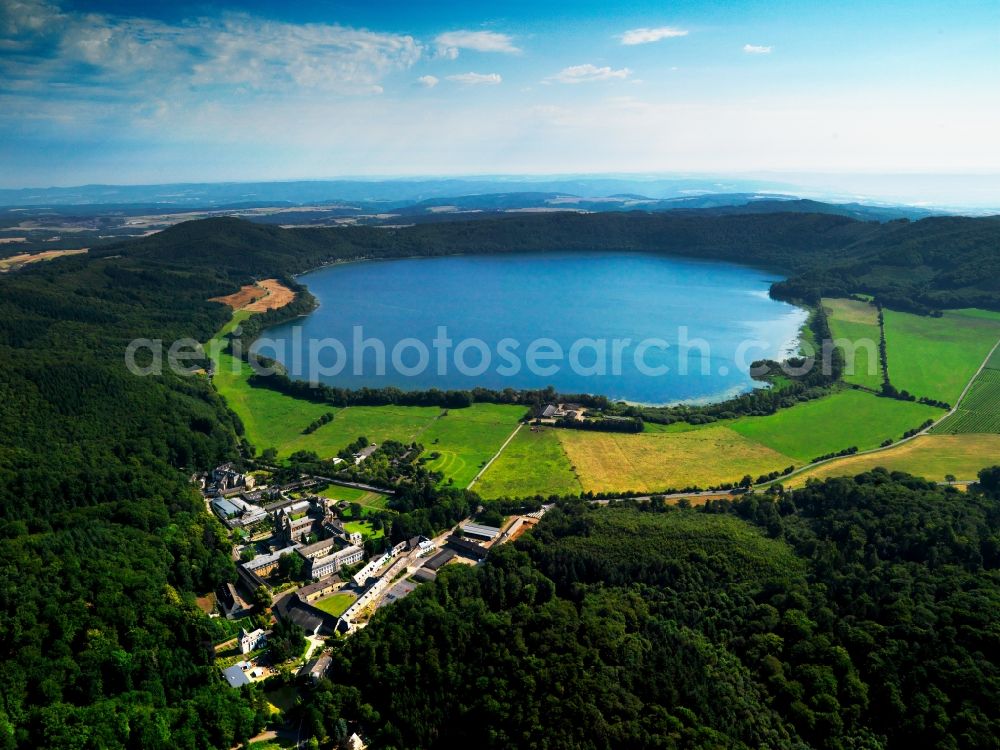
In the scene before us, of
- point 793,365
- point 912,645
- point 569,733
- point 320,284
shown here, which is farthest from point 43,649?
point 320,284

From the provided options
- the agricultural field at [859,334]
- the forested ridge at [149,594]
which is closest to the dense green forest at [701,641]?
the forested ridge at [149,594]

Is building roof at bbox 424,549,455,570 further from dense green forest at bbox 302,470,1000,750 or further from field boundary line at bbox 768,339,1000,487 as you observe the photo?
field boundary line at bbox 768,339,1000,487

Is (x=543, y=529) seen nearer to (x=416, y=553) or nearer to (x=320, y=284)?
(x=416, y=553)

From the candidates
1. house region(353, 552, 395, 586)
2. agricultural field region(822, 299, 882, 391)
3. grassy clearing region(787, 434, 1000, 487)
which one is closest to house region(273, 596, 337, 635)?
house region(353, 552, 395, 586)

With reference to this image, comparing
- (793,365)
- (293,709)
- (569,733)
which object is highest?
(793,365)

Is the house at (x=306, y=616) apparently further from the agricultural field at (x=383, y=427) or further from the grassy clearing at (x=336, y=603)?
the agricultural field at (x=383, y=427)

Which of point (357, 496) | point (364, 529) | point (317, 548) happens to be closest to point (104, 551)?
point (317, 548)

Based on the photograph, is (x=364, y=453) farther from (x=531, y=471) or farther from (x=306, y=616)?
(x=306, y=616)
